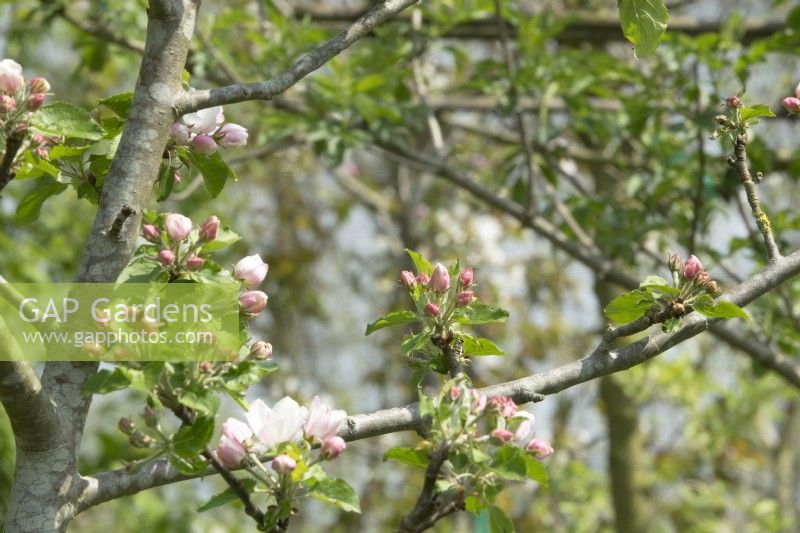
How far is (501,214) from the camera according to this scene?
20.8ft

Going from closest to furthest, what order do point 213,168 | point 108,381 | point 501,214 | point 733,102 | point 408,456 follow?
point 108,381 → point 408,456 → point 213,168 → point 733,102 → point 501,214

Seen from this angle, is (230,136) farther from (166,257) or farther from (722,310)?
(722,310)

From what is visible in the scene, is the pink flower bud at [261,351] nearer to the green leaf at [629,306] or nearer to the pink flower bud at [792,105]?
the green leaf at [629,306]

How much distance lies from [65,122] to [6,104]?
94 millimetres

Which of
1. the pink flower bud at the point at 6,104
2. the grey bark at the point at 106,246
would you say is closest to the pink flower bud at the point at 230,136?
the grey bark at the point at 106,246

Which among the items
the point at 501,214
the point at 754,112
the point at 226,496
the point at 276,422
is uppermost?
the point at 501,214

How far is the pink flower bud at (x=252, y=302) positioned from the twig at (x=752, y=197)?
0.83 m

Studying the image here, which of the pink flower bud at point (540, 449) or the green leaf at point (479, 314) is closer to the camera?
the pink flower bud at point (540, 449)

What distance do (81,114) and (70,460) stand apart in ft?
1.57

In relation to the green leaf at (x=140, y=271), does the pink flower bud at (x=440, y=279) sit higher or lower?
higher

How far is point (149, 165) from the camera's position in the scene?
55.8 inches

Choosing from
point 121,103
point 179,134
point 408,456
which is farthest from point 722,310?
point 121,103

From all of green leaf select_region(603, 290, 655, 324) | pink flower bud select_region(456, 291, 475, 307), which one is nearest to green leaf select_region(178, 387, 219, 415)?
pink flower bud select_region(456, 291, 475, 307)

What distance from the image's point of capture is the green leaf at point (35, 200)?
1553 mm
